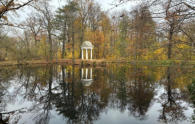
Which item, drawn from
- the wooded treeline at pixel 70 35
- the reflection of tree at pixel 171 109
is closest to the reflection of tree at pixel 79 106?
the reflection of tree at pixel 171 109

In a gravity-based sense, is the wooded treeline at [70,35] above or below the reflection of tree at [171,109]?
above

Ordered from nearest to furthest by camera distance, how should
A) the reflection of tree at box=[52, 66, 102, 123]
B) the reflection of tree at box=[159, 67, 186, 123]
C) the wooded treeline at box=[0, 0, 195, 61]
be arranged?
the reflection of tree at box=[159, 67, 186, 123]
the reflection of tree at box=[52, 66, 102, 123]
the wooded treeline at box=[0, 0, 195, 61]

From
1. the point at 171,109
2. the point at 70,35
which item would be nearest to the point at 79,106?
the point at 171,109

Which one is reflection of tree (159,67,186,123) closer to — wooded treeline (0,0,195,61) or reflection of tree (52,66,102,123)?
reflection of tree (52,66,102,123)

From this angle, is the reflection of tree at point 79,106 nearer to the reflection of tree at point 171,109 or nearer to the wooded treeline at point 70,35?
the reflection of tree at point 171,109

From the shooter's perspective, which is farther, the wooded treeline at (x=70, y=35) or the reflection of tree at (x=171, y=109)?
the wooded treeline at (x=70, y=35)

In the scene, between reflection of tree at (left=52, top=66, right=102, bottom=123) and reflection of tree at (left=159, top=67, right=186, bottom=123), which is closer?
reflection of tree at (left=159, top=67, right=186, bottom=123)

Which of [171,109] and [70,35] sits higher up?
[70,35]

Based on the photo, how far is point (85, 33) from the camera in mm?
29469

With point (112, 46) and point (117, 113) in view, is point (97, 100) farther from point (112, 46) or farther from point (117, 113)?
point (112, 46)

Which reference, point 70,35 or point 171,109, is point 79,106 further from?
point 70,35

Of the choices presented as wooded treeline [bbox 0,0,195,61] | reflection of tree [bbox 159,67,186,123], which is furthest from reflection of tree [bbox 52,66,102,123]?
wooded treeline [bbox 0,0,195,61]

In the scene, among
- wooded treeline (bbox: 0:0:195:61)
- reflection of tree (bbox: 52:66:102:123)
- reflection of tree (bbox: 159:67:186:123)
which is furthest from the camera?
wooded treeline (bbox: 0:0:195:61)

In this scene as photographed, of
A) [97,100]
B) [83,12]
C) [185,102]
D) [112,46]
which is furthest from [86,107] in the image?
[112,46]
